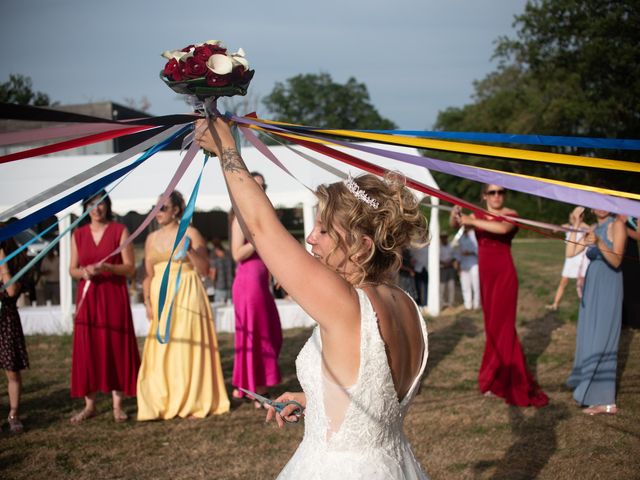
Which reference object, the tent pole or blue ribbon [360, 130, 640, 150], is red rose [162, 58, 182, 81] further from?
the tent pole

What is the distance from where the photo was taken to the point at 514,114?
43.7 meters

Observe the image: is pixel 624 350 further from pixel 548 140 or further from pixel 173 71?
pixel 173 71

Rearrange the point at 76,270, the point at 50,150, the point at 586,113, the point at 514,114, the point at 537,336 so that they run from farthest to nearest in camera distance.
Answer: the point at 514,114
the point at 586,113
the point at 537,336
the point at 76,270
the point at 50,150

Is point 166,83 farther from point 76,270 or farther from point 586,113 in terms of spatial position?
point 586,113

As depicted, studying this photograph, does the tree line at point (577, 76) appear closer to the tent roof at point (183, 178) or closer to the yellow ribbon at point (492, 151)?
the tent roof at point (183, 178)

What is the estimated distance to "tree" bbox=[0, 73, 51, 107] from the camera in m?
41.5

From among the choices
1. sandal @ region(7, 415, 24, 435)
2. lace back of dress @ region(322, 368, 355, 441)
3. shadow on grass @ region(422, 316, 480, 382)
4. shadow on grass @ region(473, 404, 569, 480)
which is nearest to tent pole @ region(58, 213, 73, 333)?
sandal @ region(7, 415, 24, 435)

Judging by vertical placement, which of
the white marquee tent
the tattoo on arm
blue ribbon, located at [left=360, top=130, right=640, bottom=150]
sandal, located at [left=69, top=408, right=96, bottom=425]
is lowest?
sandal, located at [left=69, top=408, right=96, bottom=425]

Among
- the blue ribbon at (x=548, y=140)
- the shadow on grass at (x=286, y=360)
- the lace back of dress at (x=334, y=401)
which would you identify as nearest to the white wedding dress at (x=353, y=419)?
the lace back of dress at (x=334, y=401)

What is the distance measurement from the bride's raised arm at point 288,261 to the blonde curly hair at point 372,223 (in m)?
0.25

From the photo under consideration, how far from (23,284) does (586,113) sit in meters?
28.4

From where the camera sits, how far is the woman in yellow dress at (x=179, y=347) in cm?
597

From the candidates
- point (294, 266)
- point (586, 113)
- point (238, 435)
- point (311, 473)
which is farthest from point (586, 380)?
point (586, 113)

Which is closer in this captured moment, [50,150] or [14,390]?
[50,150]
